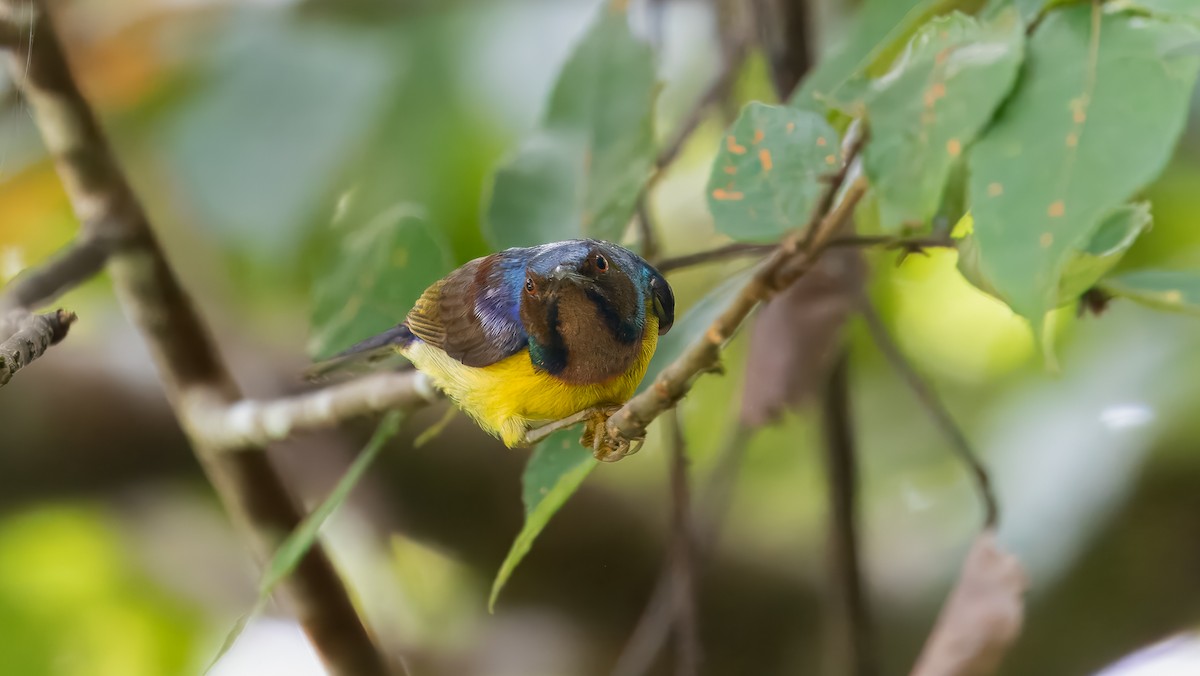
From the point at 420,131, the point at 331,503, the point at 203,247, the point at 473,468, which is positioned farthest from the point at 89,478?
the point at 331,503

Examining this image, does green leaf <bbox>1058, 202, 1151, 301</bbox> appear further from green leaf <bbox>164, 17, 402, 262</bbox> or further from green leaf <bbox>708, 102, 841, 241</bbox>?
green leaf <bbox>164, 17, 402, 262</bbox>

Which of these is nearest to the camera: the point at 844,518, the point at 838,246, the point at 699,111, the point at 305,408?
the point at 838,246

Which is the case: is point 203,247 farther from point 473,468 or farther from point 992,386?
point 992,386

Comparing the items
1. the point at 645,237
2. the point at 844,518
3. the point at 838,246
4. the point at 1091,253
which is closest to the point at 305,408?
the point at 645,237

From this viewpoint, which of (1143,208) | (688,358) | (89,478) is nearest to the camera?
(688,358)

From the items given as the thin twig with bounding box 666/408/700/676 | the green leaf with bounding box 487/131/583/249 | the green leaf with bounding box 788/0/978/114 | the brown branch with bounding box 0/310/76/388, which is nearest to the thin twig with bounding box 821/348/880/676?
the thin twig with bounding box 666/408/700/676

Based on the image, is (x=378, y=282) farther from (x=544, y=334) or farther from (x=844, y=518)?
(x=844, y=518)
